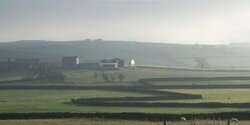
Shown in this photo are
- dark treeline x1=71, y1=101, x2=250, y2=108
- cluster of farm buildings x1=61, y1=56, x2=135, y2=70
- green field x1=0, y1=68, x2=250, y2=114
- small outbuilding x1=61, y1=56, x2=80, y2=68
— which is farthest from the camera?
small outbuilding x1=61, y1=56, x2=80, y2=68

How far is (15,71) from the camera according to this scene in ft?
537

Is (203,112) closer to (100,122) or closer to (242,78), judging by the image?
(100,122)

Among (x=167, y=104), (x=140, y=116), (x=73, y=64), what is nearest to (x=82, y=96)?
(x=167, y=104)

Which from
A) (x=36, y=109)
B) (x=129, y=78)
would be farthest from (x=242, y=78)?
(x=36, y=109)

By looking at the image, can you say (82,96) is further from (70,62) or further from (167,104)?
(70,62)

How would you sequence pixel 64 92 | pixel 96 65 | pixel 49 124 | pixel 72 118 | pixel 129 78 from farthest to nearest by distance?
pixel 96 65, pixel 129 78, pixel 64 92, pixel 72 118, pixel 49 124

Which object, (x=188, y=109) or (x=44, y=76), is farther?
(x=44, y=76)

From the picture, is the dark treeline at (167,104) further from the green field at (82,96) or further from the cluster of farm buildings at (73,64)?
the cluster of farm buildings at (73,64)

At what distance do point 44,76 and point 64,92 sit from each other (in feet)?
111

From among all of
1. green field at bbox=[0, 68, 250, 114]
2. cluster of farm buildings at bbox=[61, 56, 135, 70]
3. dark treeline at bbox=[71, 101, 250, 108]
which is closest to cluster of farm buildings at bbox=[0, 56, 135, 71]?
cluster of farm buildings at bbox=[61, 56, 135, 70]

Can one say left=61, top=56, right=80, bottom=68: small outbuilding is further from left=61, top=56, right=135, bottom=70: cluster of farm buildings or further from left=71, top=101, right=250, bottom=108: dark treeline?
left=71, top=101, right=250, bottom=108: dark treeline

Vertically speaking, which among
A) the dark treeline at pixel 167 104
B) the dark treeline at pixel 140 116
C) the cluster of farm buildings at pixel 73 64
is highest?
the cluster of farm buildings at pixel 73 64

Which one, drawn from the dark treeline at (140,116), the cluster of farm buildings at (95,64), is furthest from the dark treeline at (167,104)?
the cluster of farm buildings at (95,64)

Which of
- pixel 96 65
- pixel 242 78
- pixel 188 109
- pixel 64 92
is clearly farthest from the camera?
pixel 96 65
